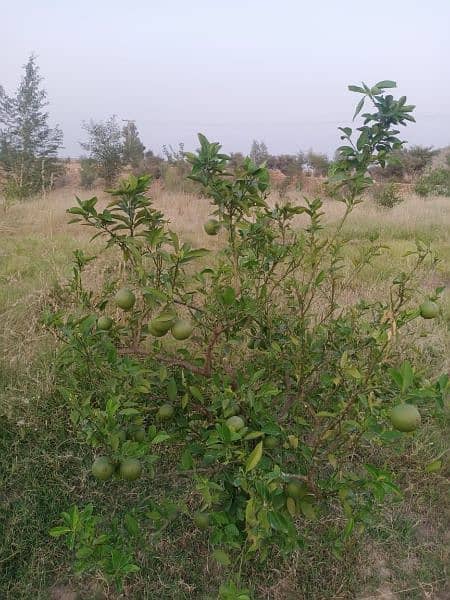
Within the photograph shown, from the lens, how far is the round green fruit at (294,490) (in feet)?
4.27

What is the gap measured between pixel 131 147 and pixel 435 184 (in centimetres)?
979

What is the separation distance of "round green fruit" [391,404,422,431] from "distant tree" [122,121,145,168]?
1477cm

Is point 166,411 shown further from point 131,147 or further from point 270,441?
point 131,147

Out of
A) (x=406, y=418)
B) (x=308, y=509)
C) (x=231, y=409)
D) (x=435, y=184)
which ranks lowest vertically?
(x=308, y=509)

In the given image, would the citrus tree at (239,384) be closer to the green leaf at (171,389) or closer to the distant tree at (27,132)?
the green leaf at (171,389)

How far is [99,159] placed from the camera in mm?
14195

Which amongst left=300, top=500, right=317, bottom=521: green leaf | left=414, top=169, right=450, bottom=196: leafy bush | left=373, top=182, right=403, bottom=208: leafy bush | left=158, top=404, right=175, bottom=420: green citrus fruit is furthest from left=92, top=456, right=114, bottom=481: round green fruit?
left=414, top=169, right=450, bottom=196: leafy bush

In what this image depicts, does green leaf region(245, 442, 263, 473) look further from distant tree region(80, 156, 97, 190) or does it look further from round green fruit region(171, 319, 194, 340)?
distant tree region(80, 156, 97, 190)

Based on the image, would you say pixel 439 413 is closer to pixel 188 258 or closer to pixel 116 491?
pixel 188 258

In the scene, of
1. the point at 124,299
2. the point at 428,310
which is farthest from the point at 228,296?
the point at 428,310

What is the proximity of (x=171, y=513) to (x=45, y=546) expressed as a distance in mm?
671

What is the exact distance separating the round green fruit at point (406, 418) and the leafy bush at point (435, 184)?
14.3 metres

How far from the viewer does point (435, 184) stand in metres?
14.7

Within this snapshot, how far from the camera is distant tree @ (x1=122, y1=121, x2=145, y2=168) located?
14664 mm
